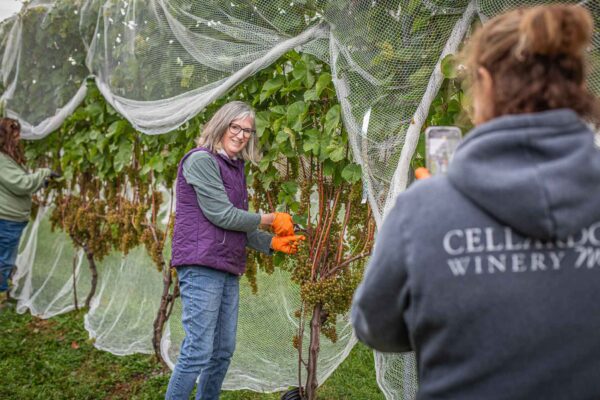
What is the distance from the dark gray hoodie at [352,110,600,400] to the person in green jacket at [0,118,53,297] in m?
4.49

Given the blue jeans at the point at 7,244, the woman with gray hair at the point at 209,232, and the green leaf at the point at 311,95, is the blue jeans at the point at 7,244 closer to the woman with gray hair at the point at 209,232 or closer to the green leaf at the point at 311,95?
the woman with gray hair at the point at 209,232

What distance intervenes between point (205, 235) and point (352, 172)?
0.74 metres

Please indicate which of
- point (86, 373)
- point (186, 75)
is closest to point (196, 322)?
point (186, 75)

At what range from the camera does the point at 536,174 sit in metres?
1.02

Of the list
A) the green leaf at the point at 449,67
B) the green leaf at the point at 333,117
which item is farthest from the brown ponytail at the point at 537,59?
the green leaf at the point at 333,117

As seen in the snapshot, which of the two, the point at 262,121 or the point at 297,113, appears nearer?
the point at 297,113

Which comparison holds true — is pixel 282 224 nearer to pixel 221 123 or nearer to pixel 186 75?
pixel 221 123

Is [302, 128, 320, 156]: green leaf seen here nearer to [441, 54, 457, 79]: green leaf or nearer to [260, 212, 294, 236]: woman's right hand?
[260, 212, 294, 236]: woman's right hand

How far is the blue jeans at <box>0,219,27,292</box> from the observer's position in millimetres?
5055

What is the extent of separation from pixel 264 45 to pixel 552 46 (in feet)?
6.81

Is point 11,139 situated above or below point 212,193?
below

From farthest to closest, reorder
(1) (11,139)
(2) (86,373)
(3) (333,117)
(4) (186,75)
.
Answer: (1) (11,139)
(2) (86,373)
(4) (186,75)
(3) (333,117)

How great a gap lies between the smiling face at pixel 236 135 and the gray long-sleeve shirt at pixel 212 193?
14cm

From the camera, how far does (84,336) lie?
16.8ft
